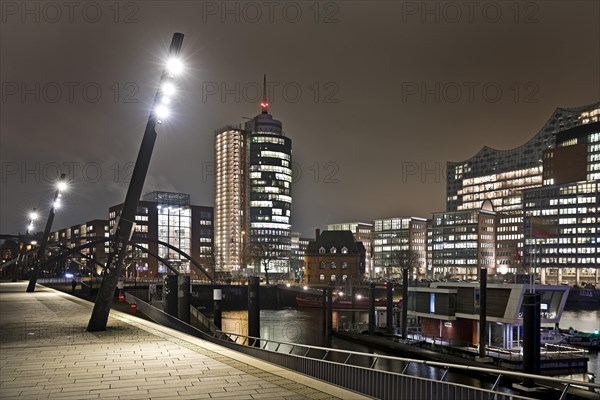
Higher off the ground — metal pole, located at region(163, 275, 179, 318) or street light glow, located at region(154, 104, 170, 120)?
street light glow, located at region(154, 104, 170, 120)

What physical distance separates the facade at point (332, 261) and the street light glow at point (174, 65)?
439ft

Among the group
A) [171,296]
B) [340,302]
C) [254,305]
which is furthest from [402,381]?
[340,302]

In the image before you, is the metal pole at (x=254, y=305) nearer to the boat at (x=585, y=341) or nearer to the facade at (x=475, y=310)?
the facade at (x=475, y=310)

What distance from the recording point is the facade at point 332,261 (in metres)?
154

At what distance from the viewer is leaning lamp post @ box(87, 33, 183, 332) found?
22609mm

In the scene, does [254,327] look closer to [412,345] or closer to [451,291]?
[412,345]

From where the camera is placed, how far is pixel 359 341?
5378 centimetres

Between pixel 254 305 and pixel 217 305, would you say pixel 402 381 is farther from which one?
pixel 217 305

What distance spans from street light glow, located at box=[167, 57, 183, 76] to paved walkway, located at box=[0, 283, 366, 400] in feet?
35.0

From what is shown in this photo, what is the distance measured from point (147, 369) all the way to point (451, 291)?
36.3 metres

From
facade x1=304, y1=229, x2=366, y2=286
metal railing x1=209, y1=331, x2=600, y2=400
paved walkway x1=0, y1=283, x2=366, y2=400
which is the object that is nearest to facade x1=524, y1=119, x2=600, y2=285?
facade x1=304, y1=229, x2=366, y2=286

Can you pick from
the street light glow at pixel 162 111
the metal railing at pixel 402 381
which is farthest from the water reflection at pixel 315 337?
the street light glow at pixel 162 111

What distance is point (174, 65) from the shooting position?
22344 millimetres

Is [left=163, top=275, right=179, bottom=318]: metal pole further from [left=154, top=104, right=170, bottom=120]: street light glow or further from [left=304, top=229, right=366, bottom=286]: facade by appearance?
[left=304, top=229, right=366, bottom=286]: facade
